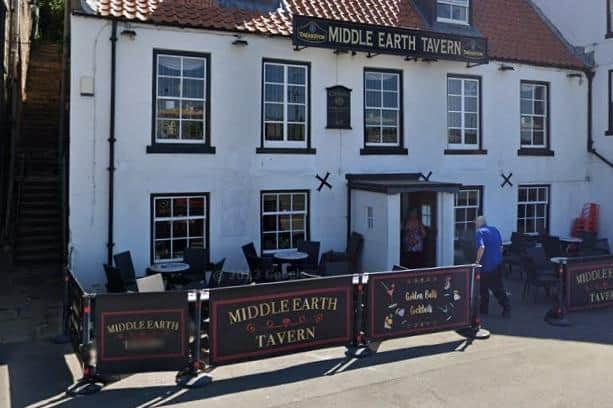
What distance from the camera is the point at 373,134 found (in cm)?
1483

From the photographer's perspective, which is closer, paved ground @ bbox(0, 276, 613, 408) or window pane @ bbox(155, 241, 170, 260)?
paved ground @ bbox(0, 276, 613, 408)

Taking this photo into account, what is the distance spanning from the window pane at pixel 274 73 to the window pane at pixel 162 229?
4.17m

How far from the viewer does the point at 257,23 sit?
13344mm

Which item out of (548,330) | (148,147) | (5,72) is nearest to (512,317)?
(548,330)

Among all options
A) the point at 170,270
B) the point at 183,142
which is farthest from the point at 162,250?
the point at 183,142

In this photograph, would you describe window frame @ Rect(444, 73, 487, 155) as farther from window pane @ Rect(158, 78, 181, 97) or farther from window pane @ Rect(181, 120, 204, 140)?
window pane @ Rect(158, 78, 181, 97)

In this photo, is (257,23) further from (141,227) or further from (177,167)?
(141,227)

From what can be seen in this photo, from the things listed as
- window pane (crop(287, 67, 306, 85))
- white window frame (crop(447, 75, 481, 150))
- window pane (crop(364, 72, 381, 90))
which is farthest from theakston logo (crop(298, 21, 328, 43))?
white window frame (crop(447, 75, 481, 150))

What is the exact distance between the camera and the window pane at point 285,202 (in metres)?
13.8

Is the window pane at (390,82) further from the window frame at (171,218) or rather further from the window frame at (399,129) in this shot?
the window frame at (171,218)

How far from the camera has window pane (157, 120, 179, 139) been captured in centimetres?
1244

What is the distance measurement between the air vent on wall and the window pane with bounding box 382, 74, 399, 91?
3.35m

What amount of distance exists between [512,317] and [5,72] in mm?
20077

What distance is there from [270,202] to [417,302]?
5658 millimetres
